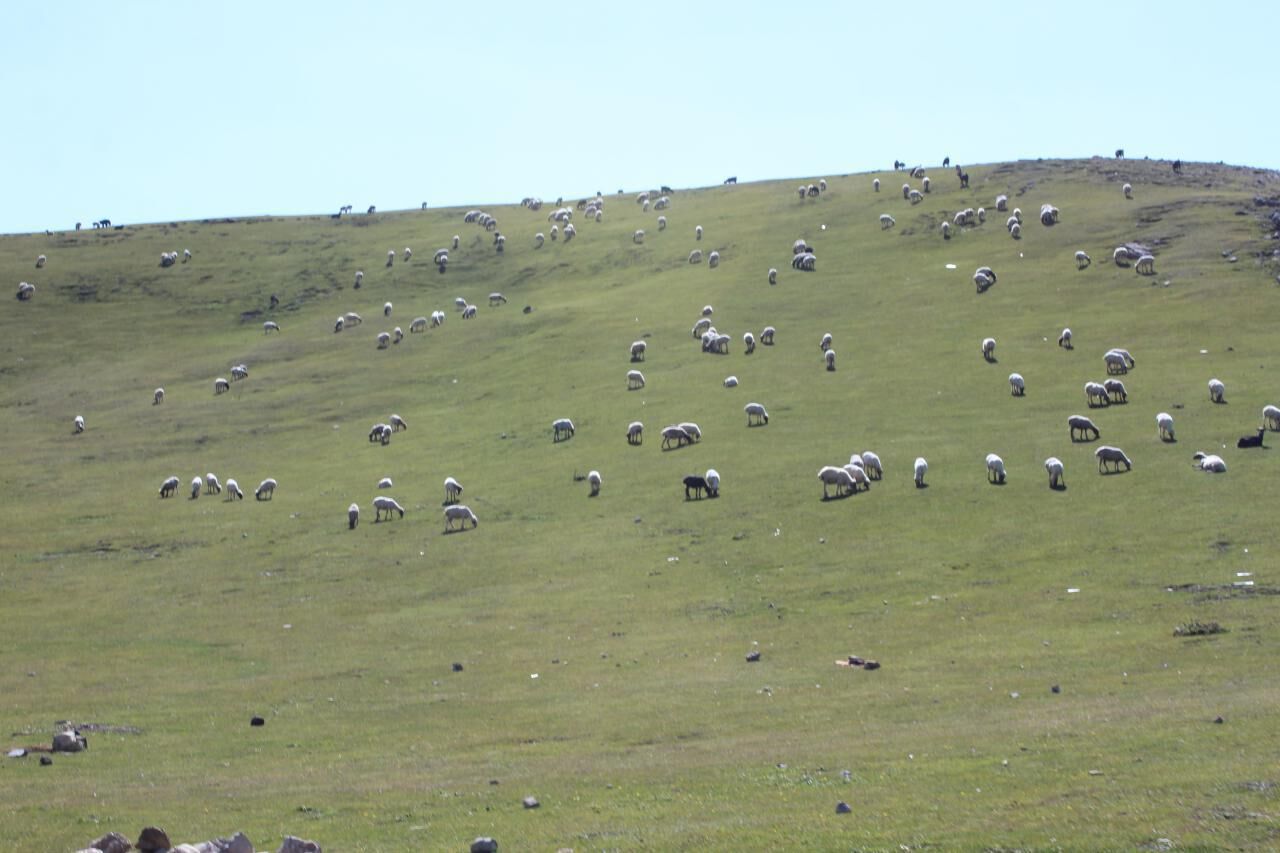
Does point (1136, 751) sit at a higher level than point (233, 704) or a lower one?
higher

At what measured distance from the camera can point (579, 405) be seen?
6319 centimetres

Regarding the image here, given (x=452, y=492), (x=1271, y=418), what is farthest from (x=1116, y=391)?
(x=452, y=492)

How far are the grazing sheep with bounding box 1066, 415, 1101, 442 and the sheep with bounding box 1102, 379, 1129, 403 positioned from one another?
406 cm

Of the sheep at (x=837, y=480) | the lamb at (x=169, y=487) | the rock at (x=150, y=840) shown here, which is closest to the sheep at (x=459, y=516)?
the sheep at (x=837, y=480)

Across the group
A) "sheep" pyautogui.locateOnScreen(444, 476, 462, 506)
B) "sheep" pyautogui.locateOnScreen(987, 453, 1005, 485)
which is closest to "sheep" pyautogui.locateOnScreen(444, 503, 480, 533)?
"sheep" pyautogui.locateOnScreen(444, 476, 462, 506)

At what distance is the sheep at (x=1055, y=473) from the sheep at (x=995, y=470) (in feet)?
4.99

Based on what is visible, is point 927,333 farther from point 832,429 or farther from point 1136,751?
point 1136,751

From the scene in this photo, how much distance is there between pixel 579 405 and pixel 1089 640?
36885 mm

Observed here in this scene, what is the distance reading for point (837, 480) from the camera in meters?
45.3

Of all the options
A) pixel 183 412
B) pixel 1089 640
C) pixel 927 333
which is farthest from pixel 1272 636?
pixel 183 412

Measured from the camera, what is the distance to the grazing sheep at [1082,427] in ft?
156

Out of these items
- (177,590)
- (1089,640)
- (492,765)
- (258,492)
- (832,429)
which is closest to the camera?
(492,765)

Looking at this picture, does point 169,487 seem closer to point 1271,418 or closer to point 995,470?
point 995,470

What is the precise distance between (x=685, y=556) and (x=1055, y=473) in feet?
36.9
